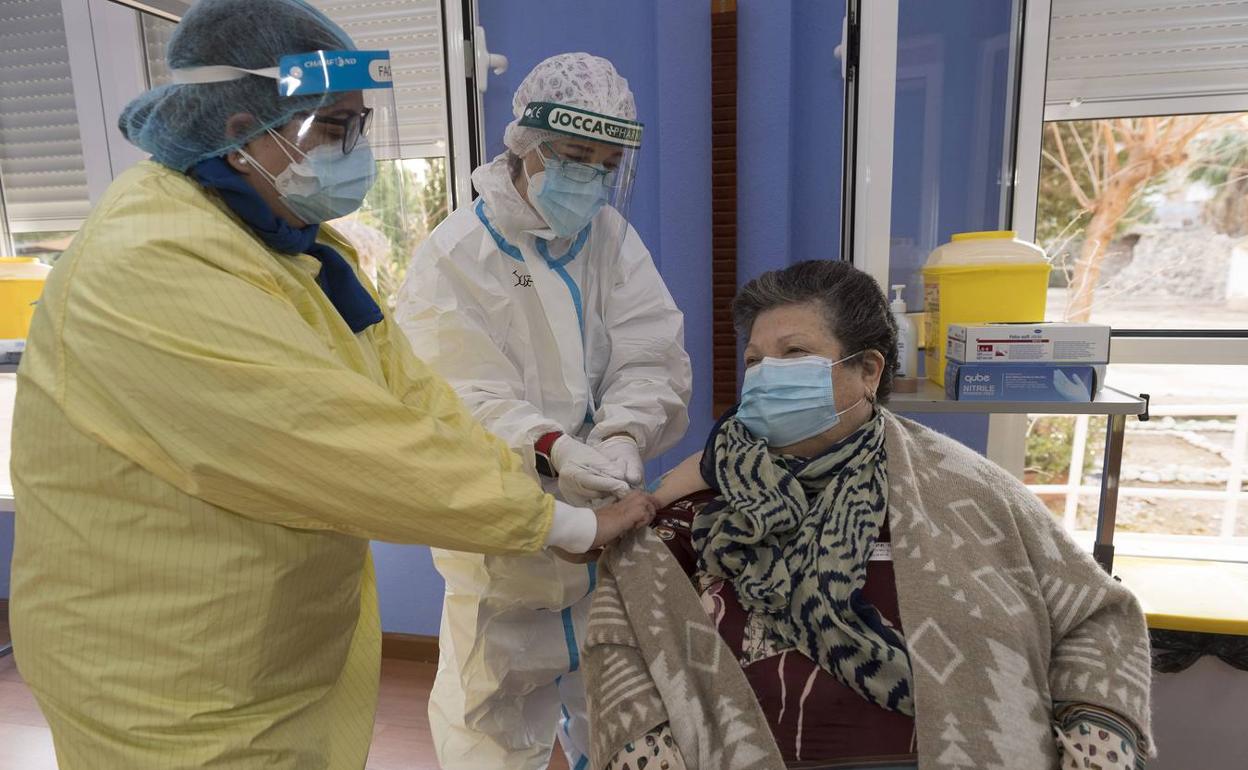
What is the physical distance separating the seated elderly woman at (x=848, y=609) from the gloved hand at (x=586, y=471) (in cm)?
10

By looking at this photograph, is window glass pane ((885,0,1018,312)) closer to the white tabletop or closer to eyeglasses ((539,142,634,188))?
the white tabletop

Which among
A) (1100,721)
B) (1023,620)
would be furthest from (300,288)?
(1100,721)

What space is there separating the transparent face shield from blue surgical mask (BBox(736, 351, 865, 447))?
0.46 metres

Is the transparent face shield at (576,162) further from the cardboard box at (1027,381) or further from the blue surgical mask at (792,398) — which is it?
the cardboard box at (1027,381)

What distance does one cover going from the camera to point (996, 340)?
1.51 m

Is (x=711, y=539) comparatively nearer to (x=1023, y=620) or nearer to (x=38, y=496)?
(x=1023, y=620)

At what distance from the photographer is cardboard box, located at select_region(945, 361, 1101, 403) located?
4.96ft

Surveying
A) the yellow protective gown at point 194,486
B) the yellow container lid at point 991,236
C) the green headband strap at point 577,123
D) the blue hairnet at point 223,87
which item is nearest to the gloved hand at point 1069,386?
the yellow container lid at point 991,236

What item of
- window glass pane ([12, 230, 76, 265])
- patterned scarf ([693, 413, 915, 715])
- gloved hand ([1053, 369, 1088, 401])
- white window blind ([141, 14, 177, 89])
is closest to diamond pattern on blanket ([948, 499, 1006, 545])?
patterned scarf ([693, 413, 915, 715])

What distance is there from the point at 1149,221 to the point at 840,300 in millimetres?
2341

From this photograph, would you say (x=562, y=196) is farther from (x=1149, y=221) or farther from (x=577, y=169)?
(x=1149, y=221)

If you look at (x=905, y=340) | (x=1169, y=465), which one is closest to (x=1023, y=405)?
(x=905, y=340)

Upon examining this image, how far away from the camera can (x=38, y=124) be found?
8.66 feet

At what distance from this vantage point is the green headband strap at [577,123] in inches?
53.7
